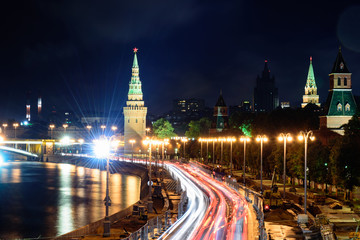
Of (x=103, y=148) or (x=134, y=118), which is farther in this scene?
(x=134, y=118)

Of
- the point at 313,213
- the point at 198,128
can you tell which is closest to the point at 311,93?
the point at 198,128

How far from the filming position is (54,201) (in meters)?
68.9

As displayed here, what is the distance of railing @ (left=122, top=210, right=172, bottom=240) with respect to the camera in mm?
23131

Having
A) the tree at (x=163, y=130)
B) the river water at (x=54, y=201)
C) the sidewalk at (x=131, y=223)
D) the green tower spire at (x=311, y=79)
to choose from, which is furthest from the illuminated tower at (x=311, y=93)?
the sidewalk at (x=131, y=223)

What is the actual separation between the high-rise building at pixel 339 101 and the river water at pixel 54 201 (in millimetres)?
30359

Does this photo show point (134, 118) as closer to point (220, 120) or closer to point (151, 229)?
point (220, 120)

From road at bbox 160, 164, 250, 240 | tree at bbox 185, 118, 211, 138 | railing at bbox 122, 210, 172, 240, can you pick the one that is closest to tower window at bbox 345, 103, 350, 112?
road at bbox 160, 164, 250, 240

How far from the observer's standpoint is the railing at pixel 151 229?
911 inches

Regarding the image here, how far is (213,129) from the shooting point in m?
133

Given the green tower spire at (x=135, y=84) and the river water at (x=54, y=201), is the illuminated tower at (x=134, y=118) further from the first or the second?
the river water at (x=54, y=201)

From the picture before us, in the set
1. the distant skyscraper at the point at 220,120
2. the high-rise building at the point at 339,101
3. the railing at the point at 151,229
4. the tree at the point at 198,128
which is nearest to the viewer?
the railing at the point at 151,229

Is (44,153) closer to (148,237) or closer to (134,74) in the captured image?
(134,74)

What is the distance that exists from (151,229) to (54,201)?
153ft

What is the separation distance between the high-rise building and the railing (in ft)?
157
